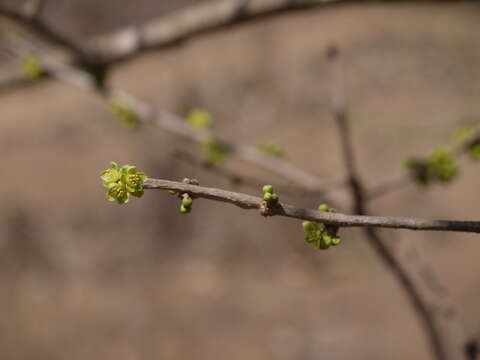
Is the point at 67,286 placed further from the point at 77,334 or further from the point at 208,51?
the point at 208,51

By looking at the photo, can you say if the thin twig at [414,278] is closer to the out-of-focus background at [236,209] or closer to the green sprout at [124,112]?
the green sprout at [124,112]

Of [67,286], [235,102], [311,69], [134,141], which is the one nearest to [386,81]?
[311,69]

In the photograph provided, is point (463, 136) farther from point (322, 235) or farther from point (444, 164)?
point (322, 235)

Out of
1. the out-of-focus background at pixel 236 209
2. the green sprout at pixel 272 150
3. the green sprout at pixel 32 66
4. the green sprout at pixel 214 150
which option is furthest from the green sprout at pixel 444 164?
the out-of-focus background at pixel 236 209

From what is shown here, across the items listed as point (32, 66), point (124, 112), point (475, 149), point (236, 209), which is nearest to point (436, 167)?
point (475, 149)

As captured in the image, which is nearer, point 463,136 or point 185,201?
point 185,201

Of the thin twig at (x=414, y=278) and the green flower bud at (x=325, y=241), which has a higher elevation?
the thin twig at (x=414, y=278)

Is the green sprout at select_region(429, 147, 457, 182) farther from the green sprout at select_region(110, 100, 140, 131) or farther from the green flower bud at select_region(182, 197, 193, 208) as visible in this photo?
the green sprout at select_region(110, 100, 140, 131)
